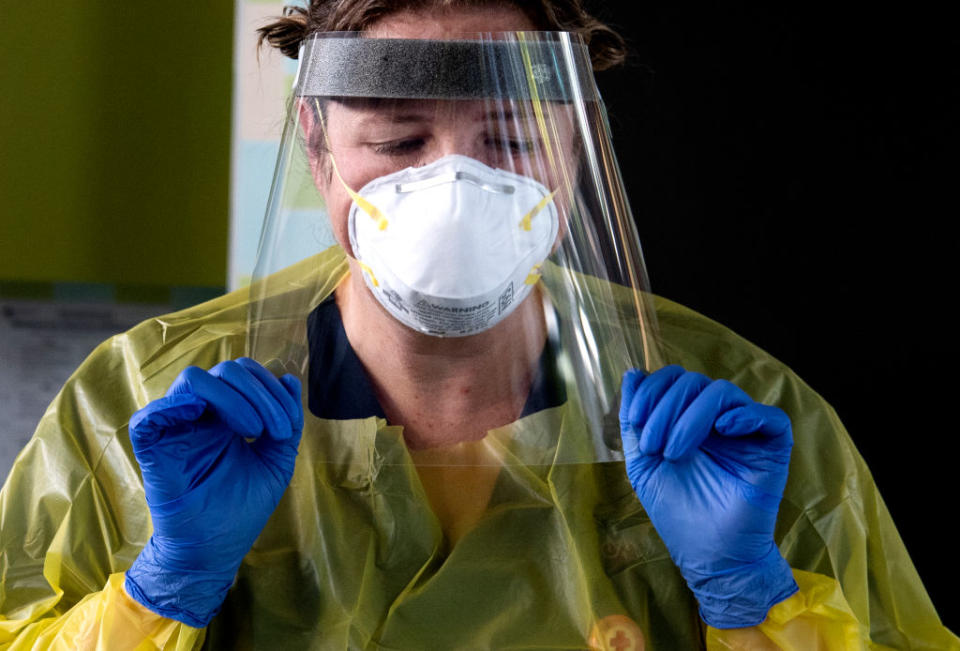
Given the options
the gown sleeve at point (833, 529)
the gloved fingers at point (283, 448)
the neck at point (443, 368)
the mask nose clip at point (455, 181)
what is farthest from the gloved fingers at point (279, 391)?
the gown sleeve at point (833, 529)

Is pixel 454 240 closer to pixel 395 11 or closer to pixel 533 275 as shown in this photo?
pixel 533 275

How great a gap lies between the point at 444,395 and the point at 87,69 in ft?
3.35

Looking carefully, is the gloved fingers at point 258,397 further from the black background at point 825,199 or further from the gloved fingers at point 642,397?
the black background at point 825,199

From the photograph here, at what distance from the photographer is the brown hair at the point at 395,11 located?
3.19 feet

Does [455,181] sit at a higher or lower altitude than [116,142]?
higher

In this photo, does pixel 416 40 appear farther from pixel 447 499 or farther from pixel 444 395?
pixel 447 499

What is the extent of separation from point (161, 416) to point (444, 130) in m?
0.41

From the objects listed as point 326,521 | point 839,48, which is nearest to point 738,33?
point 839,48

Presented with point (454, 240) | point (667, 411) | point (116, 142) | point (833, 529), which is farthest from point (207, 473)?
point (116, 142)

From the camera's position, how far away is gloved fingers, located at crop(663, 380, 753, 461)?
0.99 meters

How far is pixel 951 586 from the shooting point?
1.69 meters

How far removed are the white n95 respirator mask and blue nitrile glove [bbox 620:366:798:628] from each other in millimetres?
185

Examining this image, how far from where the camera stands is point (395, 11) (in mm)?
972

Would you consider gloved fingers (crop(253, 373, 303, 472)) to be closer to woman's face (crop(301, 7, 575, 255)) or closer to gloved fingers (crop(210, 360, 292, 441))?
gloved fingers (crop(210, 360, 292, 441))
